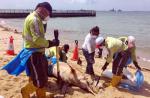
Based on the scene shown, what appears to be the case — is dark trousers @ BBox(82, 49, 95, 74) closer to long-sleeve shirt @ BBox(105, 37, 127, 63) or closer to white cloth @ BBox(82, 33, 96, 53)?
white cloth @ BBox(82, 33, 96, 53)

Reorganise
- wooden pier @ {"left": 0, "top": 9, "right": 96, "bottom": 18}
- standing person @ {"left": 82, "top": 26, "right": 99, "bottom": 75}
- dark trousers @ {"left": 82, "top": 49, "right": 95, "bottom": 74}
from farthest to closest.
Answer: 1. wooden pier @ {"left": 0, "top": 9, "right": 96, "bottom": 18}
2. dark trousers @ {"left": 82, "top": 49, "right": 95, "bottom": 74}
3. standing person @ {"left": 82, "top": 26, "right": 99, "bottom": 75}

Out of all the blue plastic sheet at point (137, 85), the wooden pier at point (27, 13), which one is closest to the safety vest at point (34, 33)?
the blue plastic sheet at point (137, 85)

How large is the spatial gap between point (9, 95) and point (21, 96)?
25 cm

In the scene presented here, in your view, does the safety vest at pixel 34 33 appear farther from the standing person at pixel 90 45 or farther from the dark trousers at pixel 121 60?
the dark trousers at pixel 121 60

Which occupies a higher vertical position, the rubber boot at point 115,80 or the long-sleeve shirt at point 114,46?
the long-sleeve shirt at point 114,46

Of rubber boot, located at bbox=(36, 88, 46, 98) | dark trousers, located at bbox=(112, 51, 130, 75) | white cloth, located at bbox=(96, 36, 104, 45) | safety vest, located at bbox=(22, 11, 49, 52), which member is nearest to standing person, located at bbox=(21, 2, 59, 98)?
safety vest, located at bbox=(22, 11, 49, 52)

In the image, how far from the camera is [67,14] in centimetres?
7212

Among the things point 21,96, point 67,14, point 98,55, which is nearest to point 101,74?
point 21,96

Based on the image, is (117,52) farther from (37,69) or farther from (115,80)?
(37,69)

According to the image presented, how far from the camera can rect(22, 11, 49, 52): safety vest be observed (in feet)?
19.2

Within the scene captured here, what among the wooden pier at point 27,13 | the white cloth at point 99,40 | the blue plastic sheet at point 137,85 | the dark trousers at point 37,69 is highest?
the white cloth at point 99,40

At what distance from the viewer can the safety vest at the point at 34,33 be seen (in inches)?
231

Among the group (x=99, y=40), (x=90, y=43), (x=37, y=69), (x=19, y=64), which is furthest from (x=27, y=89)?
(x=90, y=43)

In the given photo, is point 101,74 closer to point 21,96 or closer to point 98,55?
point 21,96
